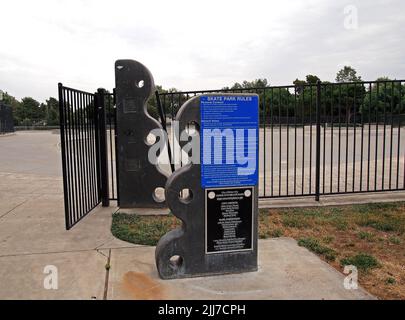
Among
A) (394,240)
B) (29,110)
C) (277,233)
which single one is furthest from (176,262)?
(29,110)

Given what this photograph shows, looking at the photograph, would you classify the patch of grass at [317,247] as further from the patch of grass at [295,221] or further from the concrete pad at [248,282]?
the patch of grass at [295,221]

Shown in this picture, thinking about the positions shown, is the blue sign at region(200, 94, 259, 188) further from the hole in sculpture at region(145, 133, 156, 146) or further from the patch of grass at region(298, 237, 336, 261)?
the hole in sculpture at region(145, 133, 156, 146)

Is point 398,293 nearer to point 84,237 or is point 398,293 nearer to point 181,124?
point 181,124

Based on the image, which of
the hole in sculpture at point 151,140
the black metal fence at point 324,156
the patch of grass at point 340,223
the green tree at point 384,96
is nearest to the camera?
the patch of grass at point 340,223

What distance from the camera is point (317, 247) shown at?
15.6 ft

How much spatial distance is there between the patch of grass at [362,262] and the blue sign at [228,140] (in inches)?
61.1

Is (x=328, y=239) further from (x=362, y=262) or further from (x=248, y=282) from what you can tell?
(x=248, y=282)

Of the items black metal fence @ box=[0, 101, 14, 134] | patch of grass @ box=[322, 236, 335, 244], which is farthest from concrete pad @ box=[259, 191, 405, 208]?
black metal fence @ box=[0, 101, 14, 134]

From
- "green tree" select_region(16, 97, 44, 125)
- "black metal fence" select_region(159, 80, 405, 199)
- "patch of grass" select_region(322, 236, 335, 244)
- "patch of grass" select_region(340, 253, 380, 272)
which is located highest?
"green tree" select_region(16, 97, 44, 125)

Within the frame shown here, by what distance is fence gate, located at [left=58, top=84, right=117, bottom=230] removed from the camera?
5273mm

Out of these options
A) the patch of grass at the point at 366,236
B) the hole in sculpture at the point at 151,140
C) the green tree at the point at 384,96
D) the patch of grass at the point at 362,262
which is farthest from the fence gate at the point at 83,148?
the green tree at the point at 384,96

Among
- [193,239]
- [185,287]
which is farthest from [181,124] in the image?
[185,287]

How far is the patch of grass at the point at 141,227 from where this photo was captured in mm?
5152

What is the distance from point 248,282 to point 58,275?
191 cm
